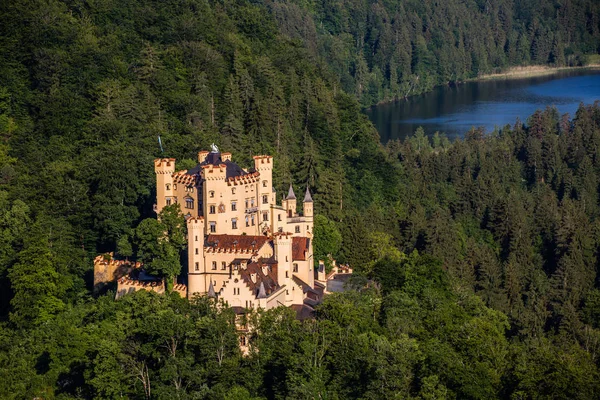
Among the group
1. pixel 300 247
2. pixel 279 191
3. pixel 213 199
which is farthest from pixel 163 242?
pixel 279 191

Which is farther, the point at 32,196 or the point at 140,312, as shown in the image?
the point at 32,196

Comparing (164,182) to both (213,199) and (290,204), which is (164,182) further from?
(290,204)

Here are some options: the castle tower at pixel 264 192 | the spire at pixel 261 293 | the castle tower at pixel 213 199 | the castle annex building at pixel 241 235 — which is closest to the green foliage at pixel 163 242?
the castle annex building at pixel 241 235

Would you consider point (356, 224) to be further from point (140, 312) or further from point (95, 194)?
point (140, 312)

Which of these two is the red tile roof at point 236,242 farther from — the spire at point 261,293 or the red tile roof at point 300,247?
the spire at point 261,293

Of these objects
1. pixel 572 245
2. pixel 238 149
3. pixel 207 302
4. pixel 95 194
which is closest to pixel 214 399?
pixel 207 302

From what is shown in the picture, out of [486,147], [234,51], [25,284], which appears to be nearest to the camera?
[25,284]

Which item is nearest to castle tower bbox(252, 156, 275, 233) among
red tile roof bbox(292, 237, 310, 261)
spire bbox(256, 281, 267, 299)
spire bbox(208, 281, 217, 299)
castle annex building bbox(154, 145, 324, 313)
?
castle annex building bbox(154, 145, 324, 313)
